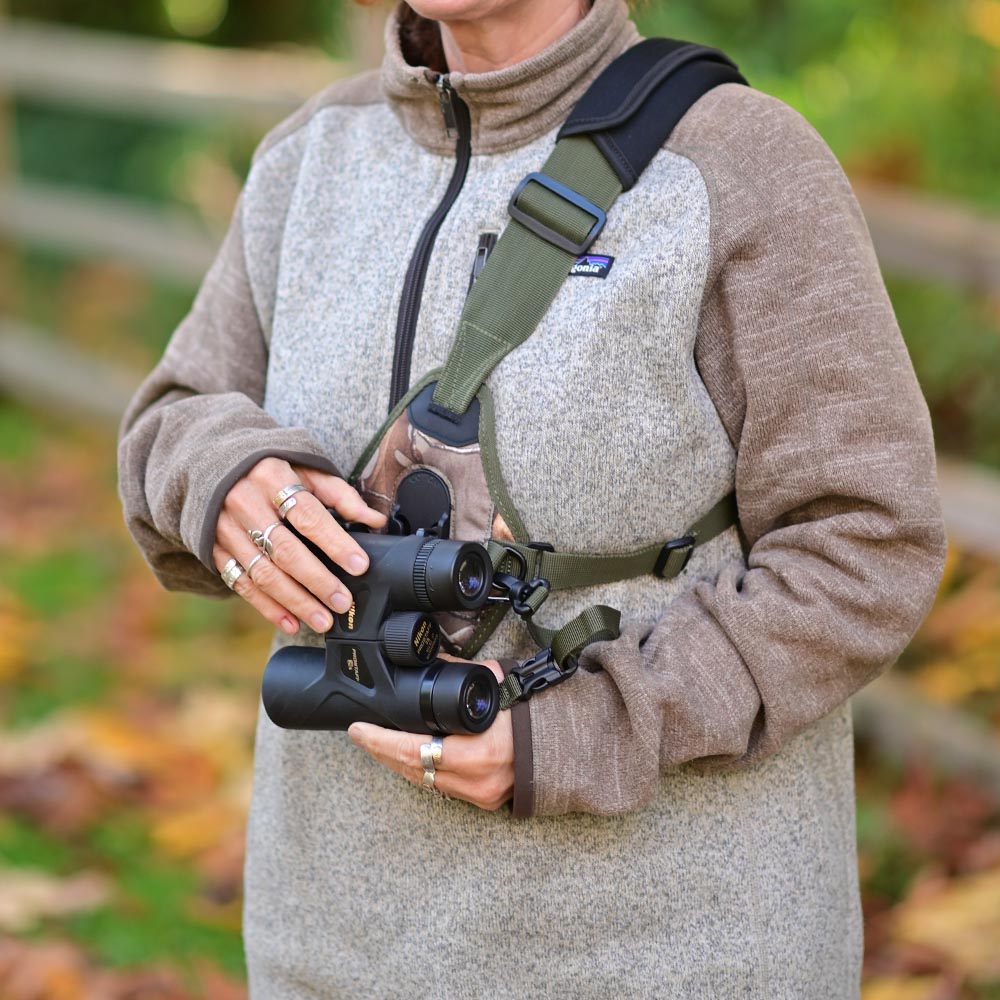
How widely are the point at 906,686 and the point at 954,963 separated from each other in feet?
2.87

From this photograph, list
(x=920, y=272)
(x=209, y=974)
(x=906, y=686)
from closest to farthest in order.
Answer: (x=209, y=974), (x=920, y=272), (x=906, y=686)

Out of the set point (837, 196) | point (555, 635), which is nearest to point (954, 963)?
point (555, 635)

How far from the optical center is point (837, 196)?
144cm

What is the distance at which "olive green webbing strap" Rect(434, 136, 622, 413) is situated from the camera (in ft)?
4.76

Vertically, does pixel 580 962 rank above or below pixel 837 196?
below

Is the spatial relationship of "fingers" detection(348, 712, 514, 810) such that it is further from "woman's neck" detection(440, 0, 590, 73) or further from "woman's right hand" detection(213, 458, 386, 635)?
"woman's neck" detection(440, 0, 590, 73)

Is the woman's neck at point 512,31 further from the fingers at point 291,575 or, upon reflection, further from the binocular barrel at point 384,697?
the binocular barrel at point 384,697

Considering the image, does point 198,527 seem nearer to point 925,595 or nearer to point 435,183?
point 435,183

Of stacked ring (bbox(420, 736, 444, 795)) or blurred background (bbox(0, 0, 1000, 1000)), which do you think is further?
blurred background (bbox(0, 0, 1000, 1000))

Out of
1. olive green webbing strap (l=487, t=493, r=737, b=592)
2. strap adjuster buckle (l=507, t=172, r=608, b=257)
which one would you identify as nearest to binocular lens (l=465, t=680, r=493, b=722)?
olive green webbing strap (l=487, t=493, r=737, b=592)

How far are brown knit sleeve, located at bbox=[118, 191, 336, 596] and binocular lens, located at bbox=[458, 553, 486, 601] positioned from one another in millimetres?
219

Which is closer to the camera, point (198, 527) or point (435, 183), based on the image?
point (198, 527)

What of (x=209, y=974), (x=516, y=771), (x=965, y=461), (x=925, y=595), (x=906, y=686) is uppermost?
(x=925, y=595)

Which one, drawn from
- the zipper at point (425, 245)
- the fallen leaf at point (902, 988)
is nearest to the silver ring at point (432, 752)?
the zipper at point (425, 245)
